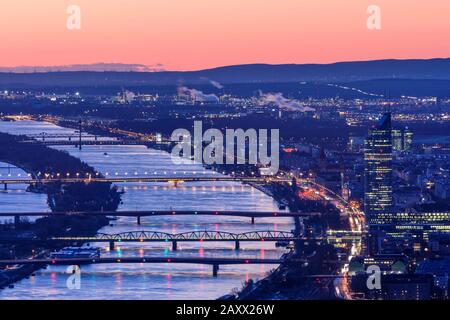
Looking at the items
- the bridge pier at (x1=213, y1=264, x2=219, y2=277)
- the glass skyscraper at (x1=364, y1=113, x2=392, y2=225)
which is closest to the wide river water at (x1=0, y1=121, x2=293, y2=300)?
the bridge pier at (x1=213, y1=264, x2=219, y2=277)

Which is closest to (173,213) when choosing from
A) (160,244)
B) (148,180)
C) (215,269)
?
(160,244)

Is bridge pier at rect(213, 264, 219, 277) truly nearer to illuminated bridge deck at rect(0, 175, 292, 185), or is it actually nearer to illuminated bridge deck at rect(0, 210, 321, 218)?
illuminated bridge deck at rect(0, 210, 321, 218)

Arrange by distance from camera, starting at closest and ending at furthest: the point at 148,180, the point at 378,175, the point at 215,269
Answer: the point at 215,269 < the point at 378,175 < the point at 148,180

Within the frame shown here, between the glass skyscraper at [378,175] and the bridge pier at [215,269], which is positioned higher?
the glass skyscraper at [378,175]

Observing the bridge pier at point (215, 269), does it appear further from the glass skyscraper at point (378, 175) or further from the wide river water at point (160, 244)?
the glass skyscraper at point (378, 175)

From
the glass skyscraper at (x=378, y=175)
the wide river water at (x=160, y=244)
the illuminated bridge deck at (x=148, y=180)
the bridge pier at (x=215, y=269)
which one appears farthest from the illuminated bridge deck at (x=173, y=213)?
the bridge pier at (x=215, y=269)

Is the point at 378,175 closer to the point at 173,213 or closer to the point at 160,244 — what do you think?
the point at 173,213
